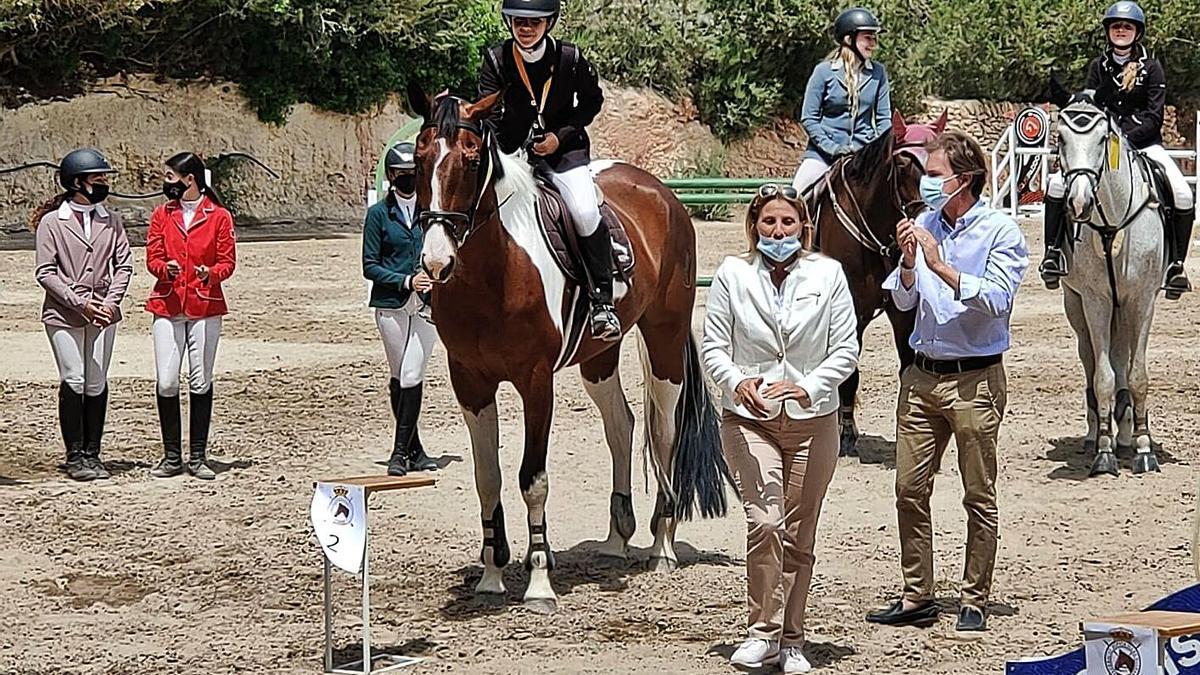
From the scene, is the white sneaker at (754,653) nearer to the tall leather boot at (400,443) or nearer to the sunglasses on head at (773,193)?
the sunglasses on head at (773,193)

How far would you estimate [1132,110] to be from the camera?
413 inches

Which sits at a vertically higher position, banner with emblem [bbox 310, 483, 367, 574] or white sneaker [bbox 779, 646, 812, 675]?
banner with emblem [bbox 310, 483, 367, 574]

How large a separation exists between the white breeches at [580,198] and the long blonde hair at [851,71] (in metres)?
4.07

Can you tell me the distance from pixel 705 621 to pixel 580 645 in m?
0.64

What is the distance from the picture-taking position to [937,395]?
6.68 meters

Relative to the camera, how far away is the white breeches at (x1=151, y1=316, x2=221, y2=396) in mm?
10312

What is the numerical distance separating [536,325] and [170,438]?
3883mm

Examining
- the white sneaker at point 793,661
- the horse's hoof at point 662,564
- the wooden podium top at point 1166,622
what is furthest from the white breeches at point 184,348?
the wooden podium top at point 1166,622

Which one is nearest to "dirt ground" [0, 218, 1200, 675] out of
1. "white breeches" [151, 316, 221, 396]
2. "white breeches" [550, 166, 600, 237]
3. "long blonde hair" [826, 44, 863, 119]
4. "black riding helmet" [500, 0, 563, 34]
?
"white breeches" [151, 316, 221, 396]

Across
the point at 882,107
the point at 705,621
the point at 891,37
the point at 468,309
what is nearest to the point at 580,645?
the point at 705,621

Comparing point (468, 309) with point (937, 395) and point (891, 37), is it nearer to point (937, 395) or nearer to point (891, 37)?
point (937, 395)

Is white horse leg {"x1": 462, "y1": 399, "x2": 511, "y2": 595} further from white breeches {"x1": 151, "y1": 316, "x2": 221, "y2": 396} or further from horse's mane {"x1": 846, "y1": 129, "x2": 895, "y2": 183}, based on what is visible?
horse's mane {"x1": 846, "y1": 129, "x2": 895, "y2": 183}

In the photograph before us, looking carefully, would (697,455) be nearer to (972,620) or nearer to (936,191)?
(972,620)

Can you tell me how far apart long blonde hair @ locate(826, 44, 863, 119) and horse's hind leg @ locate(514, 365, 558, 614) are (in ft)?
15.2
